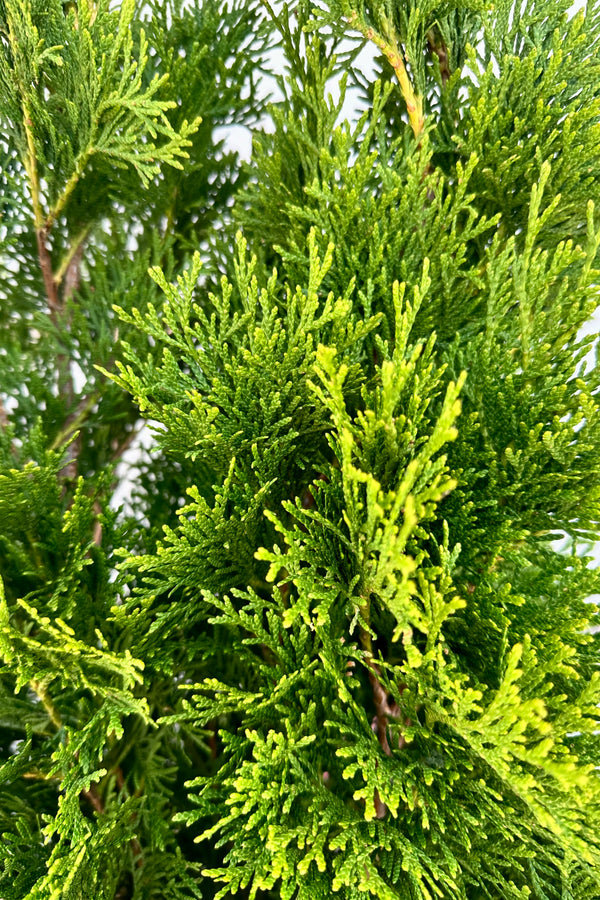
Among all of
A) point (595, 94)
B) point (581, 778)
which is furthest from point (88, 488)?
point (595, 94)

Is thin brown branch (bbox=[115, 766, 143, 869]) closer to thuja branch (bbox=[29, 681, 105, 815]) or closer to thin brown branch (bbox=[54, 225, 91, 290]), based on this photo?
thuja branch (bbox=[29, 681, 105, 815])

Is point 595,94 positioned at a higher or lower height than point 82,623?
higher

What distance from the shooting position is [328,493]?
3.60 feet

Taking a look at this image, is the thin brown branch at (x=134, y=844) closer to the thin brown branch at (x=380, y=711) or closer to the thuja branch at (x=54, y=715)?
the thuja branch at (x=54, y=715)

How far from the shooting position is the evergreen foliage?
0.99 metres

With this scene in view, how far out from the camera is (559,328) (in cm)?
114

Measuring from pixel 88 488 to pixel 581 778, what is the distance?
1180mm

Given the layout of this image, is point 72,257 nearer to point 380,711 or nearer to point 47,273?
point 47,273

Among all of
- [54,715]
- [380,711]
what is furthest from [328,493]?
[54,715]

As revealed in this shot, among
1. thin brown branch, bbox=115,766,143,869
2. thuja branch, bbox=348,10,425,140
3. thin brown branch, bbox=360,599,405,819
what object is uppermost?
thuja branch, bbox=348,10,425,140

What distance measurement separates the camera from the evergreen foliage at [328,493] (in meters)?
0.99

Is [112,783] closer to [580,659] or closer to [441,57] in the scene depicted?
[580,659]

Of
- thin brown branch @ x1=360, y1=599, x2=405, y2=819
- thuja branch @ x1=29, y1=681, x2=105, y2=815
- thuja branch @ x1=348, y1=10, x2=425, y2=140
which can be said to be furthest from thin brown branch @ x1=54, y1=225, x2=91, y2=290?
thin brown branch @ x1=360, y1=599, x2=405, y2=819

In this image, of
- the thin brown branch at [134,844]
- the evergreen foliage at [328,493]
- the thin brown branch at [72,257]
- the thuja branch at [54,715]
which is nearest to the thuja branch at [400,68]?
the evergreen foliage at [328,493]
